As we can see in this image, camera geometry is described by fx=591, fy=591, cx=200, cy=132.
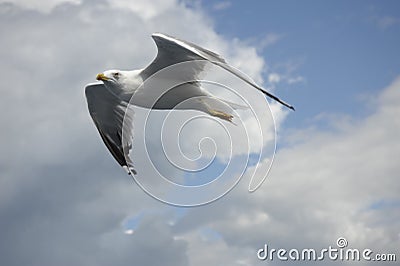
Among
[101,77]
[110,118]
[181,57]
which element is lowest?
[181,57]

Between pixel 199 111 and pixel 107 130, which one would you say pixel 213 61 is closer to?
pixel 199 111

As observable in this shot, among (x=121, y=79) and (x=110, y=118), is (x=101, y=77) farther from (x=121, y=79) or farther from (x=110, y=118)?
(x=110, y=118)

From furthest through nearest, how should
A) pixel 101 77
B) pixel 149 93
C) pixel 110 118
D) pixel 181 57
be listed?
1. pixel 110 118
2. pixel 101 77
3. pixel 149 93
4. pixel 181 57

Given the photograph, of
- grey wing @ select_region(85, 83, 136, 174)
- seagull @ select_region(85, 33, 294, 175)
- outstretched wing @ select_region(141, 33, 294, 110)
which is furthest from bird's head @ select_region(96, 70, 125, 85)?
grey wing @ select_region(85, 83, 136, 174)

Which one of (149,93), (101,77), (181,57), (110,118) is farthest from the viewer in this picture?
(110,118)

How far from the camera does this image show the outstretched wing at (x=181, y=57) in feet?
27.0

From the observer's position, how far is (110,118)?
12945 mm

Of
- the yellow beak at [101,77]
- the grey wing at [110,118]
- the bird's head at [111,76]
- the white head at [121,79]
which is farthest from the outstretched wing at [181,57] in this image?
the grey wing at [110,118]

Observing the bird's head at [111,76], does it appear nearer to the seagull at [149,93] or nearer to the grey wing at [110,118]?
the seagull at [149,93]

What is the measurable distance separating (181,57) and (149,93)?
42.7 inches

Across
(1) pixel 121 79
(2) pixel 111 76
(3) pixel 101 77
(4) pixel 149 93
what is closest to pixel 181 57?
(4) pixel 149 93

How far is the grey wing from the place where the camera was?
40.9 feet

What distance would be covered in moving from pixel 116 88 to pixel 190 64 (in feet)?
4.97

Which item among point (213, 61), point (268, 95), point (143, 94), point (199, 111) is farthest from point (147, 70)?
point (268, 95)
